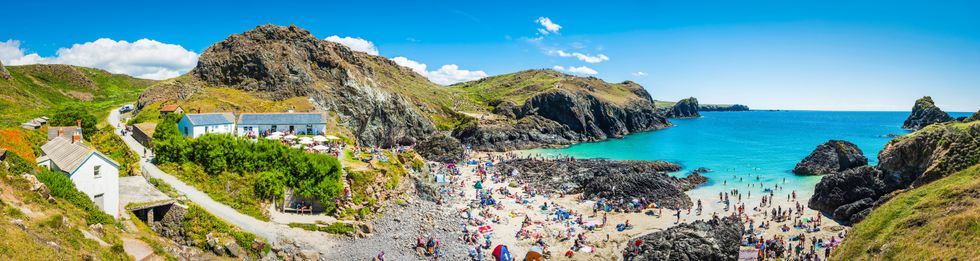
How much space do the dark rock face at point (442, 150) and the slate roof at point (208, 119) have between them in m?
26.8

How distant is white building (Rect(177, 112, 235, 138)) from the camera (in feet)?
143

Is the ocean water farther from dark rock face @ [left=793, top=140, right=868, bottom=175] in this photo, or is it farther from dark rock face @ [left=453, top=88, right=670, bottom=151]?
dark rock face @ [left=453, top=88, right=670, bottom=151]

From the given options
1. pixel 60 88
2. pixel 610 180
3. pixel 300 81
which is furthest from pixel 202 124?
pixel 60 88

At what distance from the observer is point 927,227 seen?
20641 millimetres

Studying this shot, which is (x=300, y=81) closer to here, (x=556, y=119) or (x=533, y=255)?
(x=533, y=255)

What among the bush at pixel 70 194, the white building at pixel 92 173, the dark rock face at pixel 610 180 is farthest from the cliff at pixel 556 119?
the bush at pixel 70 194

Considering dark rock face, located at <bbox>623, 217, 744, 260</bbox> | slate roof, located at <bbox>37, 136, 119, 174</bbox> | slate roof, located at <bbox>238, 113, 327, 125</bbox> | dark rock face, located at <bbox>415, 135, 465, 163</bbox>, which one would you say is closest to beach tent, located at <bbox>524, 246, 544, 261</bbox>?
dark rock face, located at <bbox>623, 217, 744, 260</bbox>

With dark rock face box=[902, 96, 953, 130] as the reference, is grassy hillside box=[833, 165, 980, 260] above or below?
below

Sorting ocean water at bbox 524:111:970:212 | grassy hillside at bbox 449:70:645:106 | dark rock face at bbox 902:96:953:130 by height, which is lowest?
ocean water at bbox 524:111:970:212

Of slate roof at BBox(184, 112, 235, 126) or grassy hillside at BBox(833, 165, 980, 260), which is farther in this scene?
slate roof at BBox(184, 112, 235, 126)

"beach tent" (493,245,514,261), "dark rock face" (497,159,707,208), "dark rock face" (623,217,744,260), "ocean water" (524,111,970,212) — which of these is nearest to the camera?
"dark rock face" (623,217,744,260)

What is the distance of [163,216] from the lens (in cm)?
2402

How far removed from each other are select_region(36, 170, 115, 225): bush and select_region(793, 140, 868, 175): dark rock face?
67.9m

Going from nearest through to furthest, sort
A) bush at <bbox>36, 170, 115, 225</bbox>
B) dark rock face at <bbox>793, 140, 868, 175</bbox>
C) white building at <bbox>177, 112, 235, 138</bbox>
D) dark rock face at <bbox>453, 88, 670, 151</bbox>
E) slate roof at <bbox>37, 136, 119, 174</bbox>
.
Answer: bush at <bbox>36, 170, 115, 225</bbox>
slate roof at <bbox>37, 136, 119, 174</bbox>
white building at <bbox>177, 112, 235, 138</bbox>
dark rock face at <bbox>793, 140, 868, 175</bbox>
dark rock face at <bbox>453, 88, 670, 151</bbox>
